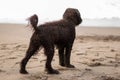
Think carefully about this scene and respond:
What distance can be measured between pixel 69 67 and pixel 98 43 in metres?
3.48

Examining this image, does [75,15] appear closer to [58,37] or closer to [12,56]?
[58,37]

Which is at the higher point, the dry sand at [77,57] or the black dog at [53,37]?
the black dog at [53,37]

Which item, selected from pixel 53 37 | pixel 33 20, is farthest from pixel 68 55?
pixel 33 20

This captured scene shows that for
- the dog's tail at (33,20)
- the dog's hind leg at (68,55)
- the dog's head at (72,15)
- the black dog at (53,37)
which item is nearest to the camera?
the dog's tail at (33,20)

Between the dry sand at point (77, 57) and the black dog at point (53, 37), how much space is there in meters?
0.19

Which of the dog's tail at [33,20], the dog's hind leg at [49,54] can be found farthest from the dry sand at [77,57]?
the dog's tail at [33,20]

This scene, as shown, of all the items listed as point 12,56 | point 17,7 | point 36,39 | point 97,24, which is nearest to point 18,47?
point 12,56

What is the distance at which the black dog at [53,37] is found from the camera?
6.13m

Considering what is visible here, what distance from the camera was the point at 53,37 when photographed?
630 centimetres

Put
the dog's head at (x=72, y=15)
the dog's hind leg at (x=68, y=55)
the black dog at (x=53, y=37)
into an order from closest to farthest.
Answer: the black dog at (x=53, y=37) → the dog's hind leg at (x=68, y=55) → the dog's head at (x=72, y=15)

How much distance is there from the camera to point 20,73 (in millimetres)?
6152

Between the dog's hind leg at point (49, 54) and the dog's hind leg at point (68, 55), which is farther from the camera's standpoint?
the dog's hind leg at point (68, 55)

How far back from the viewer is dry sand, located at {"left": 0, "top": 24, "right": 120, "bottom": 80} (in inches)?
245

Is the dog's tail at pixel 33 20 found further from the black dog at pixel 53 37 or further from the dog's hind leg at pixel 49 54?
the dog's hind leg at pixel 49 54
